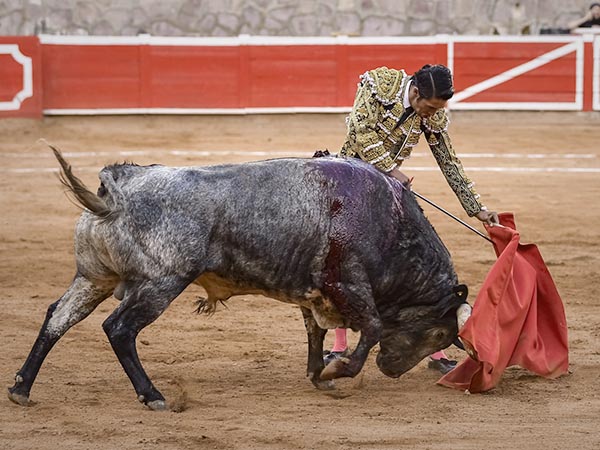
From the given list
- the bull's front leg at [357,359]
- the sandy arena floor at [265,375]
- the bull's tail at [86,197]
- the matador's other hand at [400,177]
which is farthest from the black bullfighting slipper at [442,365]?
the bull's tail at [86,197]

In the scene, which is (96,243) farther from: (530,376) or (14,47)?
(14,47)

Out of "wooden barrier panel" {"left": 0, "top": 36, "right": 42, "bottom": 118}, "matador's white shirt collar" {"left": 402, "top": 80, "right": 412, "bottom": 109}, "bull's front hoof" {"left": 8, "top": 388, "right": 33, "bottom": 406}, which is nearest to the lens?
"bull's front hoof" {"left": 8, "top": 388, "right": 33, "bottom": 406}

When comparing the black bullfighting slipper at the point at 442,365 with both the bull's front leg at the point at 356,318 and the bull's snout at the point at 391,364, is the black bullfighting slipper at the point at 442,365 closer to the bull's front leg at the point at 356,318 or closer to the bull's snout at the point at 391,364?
the bull's snout at the point at 391,364

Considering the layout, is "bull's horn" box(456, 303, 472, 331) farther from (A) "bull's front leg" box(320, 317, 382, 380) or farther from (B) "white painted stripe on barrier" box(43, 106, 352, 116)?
(B) "white painted stripe on barrier" box(43, 106, 352, 116)

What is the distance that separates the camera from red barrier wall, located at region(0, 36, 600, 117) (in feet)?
42.9

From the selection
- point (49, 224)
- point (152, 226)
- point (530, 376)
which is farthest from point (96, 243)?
point (49, 224)

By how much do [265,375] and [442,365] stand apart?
0.74 meters

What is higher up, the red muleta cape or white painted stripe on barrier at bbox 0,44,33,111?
white painted stripe on barrier at bbox 0,44,33,111

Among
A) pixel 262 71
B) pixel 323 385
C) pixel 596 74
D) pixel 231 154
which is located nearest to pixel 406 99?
pixel 323 385

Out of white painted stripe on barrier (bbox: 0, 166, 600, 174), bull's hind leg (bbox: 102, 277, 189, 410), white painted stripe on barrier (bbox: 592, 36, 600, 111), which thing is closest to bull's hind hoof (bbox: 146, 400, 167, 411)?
bull's hind leg (bbox: 102, 277, 189, 410)

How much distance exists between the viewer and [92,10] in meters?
15.1

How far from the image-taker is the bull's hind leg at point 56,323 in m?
4.00

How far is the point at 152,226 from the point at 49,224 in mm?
4221

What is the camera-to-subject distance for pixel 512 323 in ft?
14.3
